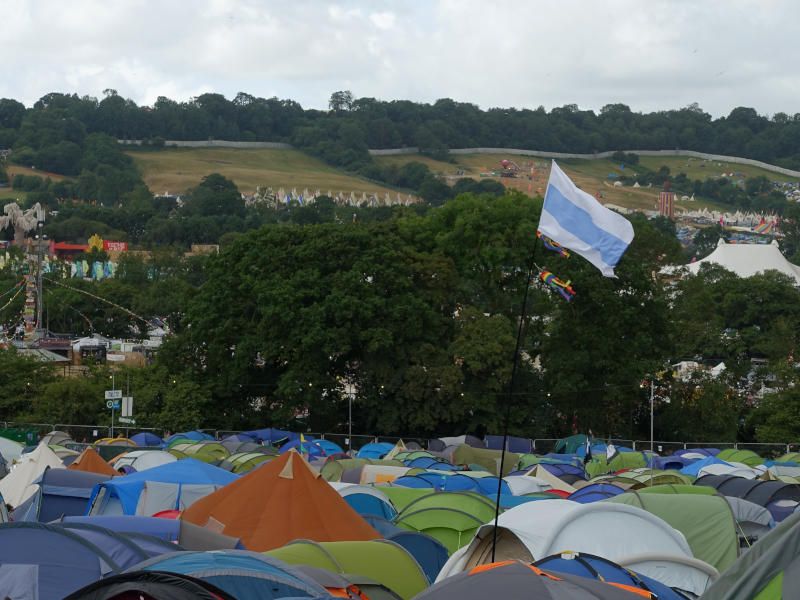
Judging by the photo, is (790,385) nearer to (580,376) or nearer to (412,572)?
(580,376)

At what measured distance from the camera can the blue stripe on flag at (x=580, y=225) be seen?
944 centimetres

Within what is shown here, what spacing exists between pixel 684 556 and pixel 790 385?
125 ft

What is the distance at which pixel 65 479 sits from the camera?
14.2 m

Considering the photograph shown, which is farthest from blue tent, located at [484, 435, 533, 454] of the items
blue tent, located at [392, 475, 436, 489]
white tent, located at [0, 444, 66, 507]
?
white tent, located at [0, 444, 66, 507]

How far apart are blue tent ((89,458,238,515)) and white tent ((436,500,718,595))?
542 cm

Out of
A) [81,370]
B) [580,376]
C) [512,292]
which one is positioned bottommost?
[81,370]

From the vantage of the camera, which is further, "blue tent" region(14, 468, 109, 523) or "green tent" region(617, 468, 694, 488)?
"green tent" region(617, 468, 694, 488)

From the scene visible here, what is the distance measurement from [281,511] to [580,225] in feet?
14.0

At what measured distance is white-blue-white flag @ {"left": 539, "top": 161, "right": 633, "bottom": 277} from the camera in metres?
9.43

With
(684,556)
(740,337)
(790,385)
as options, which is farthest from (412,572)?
(740,337)

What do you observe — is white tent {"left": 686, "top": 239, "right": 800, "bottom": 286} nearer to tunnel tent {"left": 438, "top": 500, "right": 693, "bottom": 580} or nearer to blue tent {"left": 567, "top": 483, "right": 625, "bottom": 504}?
blue tent {"left": 567, "top": 483, "right": 625, "bottom": 504}

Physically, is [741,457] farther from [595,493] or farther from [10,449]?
[10,449]

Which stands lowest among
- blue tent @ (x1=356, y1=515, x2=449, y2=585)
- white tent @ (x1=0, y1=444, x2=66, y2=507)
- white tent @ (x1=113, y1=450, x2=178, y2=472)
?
white tent @ (x1=113, y1=450, x2=178, y2=472)

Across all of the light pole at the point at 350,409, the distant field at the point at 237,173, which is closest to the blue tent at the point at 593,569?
the light pole at the point at 350,409
